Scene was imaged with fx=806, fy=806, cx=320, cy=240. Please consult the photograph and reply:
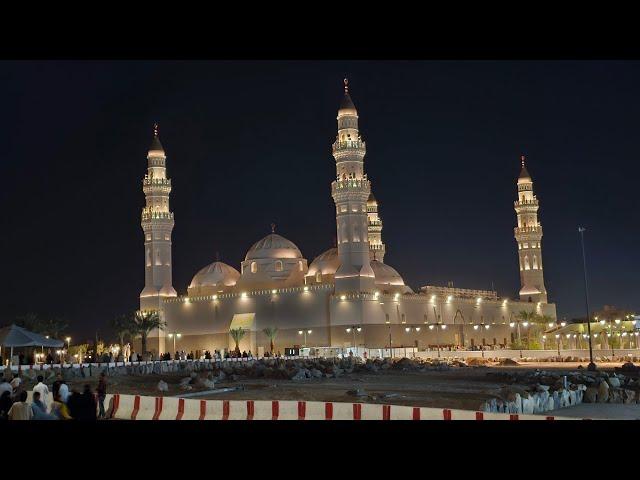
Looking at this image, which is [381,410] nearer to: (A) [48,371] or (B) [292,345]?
(A) [48,371]

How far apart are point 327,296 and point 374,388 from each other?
36.8m

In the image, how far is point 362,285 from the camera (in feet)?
218

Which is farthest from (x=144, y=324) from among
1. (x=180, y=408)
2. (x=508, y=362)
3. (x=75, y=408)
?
(x=75, y=408)

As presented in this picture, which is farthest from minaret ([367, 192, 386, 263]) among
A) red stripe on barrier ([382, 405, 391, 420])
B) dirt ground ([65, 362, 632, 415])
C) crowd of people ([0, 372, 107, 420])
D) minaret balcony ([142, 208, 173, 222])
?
crowd of people ([0, 372, 107, 420])

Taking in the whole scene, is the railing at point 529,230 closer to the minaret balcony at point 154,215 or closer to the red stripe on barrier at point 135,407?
the minaret balcony at point 154,215

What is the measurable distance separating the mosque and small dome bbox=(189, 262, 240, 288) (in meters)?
0.10

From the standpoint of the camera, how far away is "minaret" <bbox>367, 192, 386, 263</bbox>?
9156 cm

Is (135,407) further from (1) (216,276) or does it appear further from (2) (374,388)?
(1) (216,276)

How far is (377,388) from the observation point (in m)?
32.5

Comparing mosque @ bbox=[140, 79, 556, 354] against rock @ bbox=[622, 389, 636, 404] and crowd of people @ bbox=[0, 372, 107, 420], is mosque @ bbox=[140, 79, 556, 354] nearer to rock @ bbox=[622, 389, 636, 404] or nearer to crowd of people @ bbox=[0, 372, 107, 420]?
rock @ bbox=[622, 389, 636, 404]

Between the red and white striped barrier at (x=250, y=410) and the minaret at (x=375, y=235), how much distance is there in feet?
232
